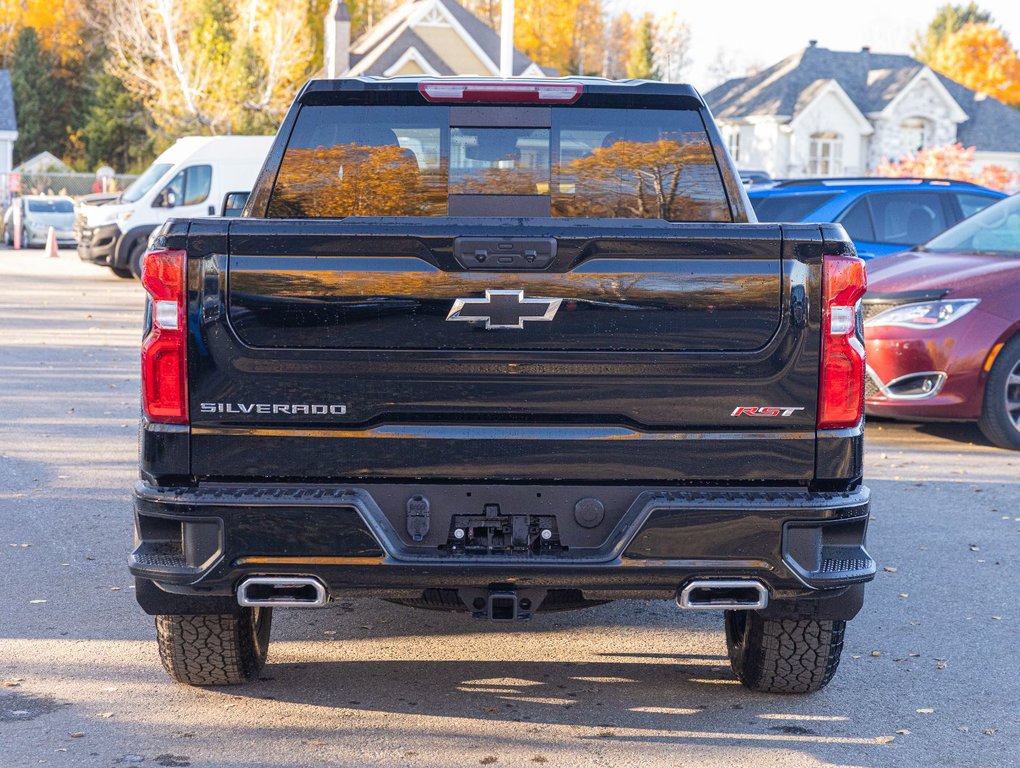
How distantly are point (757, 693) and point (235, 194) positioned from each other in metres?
3.15

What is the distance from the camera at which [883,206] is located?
12633 millimetres

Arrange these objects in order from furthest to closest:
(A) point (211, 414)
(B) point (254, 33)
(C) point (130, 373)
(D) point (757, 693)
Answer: (B) point (254, 33) < (C) point (130, 373) < (D) point (757, 693) < (A) point (211, 414)

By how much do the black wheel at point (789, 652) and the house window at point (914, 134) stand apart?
58318 mm

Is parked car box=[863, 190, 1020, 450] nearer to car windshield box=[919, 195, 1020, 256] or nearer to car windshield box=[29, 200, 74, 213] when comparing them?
car windshield box=[919, 195, 1020, 256]

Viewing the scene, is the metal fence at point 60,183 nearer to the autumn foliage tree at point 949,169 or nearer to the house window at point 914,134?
the autumn foliage tree at point 949,169

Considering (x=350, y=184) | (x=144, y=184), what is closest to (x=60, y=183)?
(x=144, y=184)

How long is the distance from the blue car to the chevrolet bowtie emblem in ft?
28.4

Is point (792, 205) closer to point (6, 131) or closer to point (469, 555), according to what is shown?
point (469, 555)

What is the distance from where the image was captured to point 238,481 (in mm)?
4273

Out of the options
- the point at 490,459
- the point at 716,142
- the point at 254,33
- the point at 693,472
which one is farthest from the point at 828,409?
the point at 254,33

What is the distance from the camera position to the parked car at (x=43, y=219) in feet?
118

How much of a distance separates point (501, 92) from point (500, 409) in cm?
138

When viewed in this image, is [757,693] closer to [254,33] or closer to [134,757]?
[134,757]

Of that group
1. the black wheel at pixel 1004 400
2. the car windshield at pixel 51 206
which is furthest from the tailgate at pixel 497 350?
the car windshield at pixel 51 206
